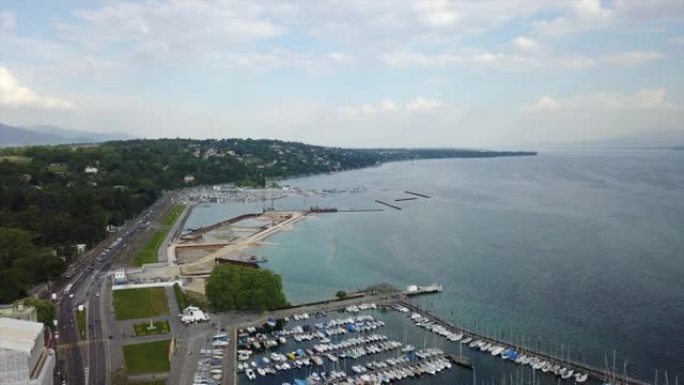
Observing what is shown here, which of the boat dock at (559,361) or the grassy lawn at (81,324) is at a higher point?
the grassy lawn at (81,324)

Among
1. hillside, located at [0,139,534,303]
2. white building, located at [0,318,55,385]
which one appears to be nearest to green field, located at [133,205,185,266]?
hillside, located at [0,139,534,303]

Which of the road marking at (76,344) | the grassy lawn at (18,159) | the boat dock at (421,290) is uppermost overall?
the grassy lawn at (18,159)

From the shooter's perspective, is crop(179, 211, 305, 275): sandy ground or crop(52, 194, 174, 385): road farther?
crop(179, 211, 305, 275): sandy ground

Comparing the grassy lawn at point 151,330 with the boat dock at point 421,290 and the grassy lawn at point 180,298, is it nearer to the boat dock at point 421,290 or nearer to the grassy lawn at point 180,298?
the grassy lawn at point 180,298

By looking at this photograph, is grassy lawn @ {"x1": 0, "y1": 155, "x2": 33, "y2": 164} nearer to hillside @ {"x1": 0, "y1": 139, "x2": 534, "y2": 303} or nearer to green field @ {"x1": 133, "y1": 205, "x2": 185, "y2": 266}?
hillside @ {"x1": 0, "y1": 139, "x2": 534, "y2": 303}

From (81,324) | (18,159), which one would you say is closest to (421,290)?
(81,324)

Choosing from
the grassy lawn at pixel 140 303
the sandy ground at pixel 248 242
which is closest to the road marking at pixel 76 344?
the grassy lawn at pixel 140 303

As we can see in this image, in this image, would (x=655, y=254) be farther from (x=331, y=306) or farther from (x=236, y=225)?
(x=236, y=225)
